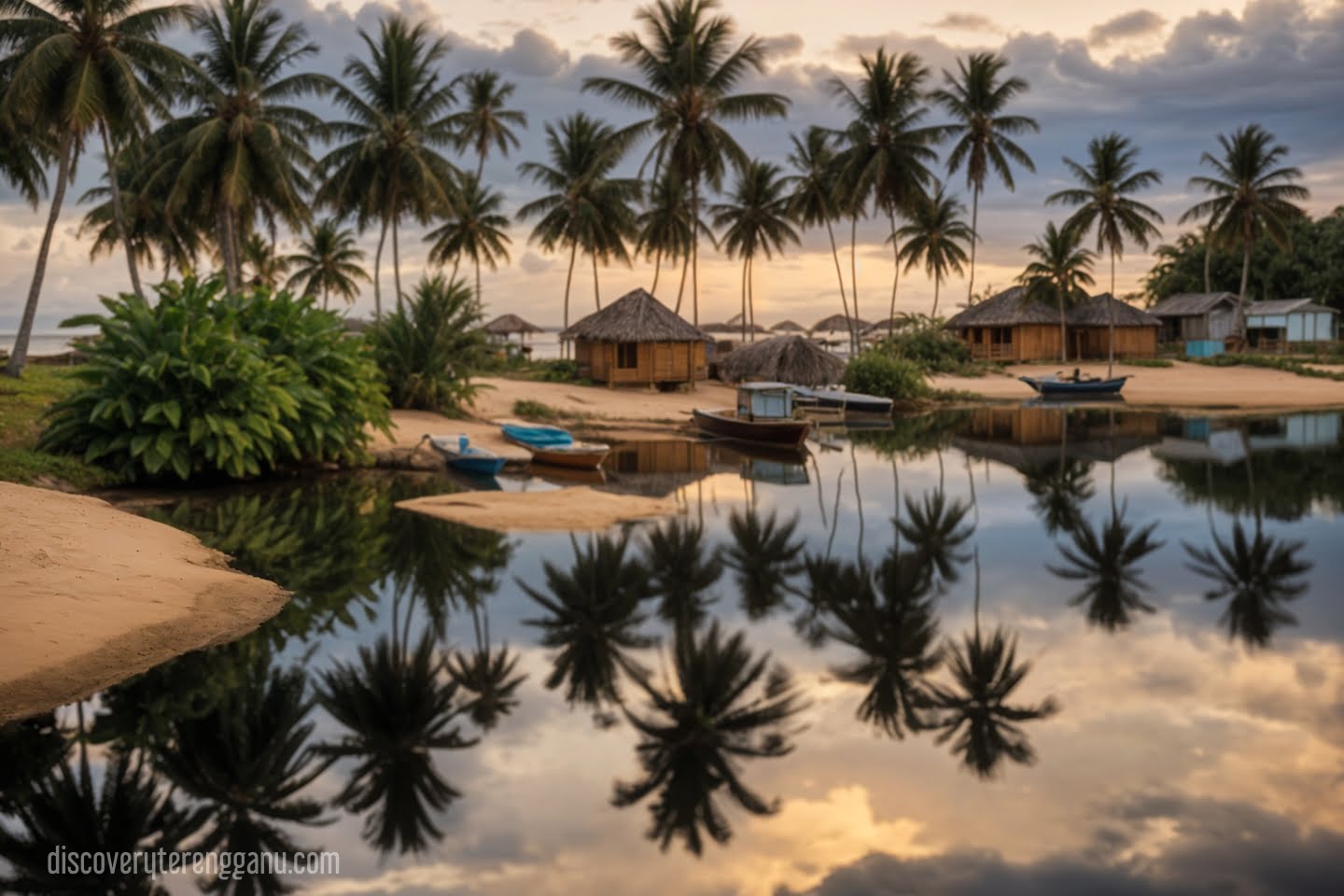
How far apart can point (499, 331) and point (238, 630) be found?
2222 inches

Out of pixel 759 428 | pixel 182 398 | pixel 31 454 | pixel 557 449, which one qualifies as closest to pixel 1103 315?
pixel 759 428

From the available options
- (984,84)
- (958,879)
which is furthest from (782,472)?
(984,84)

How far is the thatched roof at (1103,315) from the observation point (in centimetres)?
5597

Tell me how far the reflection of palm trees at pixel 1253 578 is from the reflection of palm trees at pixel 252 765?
8.06m

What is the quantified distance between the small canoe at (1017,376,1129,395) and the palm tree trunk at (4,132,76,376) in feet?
109

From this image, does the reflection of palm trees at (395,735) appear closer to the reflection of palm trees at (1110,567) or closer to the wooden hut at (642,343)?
the reflection of palm trees at (1110,567)

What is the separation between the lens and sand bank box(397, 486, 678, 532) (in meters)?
15.6

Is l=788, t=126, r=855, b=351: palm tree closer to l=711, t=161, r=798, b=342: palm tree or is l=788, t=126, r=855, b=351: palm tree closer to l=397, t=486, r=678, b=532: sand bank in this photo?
l=711, t=161, r=798, b=342: palm tree

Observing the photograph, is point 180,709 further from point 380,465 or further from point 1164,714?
point 380,465

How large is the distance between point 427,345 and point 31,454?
12.3 meters

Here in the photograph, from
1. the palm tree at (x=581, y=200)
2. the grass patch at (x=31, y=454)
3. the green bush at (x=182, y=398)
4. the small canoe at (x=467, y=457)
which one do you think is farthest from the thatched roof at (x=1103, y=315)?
the grass patch at (x=31, y=454)

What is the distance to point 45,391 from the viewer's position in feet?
81.3

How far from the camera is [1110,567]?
13.6 meters

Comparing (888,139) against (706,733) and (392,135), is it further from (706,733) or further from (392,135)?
(706,733)
